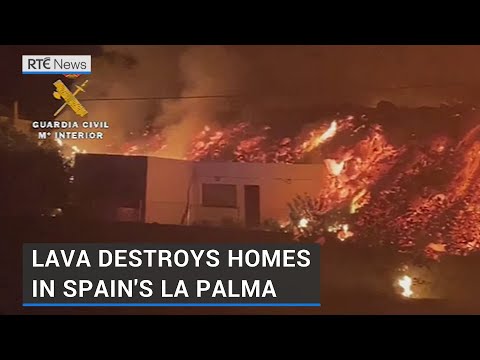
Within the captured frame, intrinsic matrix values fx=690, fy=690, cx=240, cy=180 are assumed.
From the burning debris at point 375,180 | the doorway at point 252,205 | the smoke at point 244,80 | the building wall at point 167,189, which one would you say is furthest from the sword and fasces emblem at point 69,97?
the doorway at point 252,205

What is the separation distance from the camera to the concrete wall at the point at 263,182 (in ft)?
9.24

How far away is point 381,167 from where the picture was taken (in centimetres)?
281

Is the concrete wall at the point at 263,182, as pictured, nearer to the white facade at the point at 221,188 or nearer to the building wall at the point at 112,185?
the white facade at the point at 221,188

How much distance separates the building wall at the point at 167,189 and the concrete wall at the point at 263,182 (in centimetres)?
4

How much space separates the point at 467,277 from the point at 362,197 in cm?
54

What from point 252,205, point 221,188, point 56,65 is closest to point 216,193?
point 221,188

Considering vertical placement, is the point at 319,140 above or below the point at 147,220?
above

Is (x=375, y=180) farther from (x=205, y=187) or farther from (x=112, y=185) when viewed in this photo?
(x=112, y=185)

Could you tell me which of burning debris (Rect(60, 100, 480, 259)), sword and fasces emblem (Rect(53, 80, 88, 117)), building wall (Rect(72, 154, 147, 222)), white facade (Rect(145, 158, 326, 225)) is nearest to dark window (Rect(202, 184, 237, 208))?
white facade (Rect(145, 158, 326, 225))
